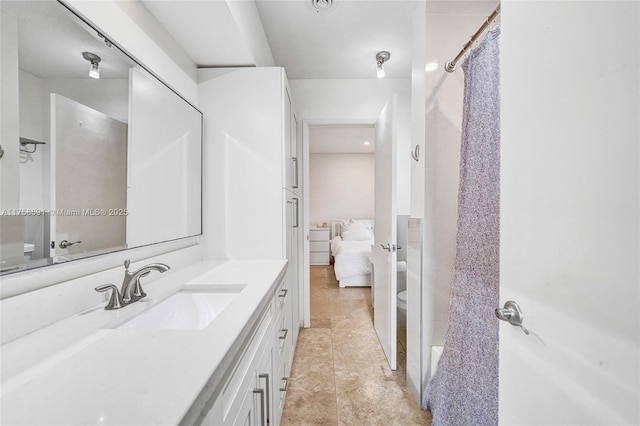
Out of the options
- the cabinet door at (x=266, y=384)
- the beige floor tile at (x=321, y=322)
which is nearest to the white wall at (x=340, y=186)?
the beige floor tile at (x=321, y=322)

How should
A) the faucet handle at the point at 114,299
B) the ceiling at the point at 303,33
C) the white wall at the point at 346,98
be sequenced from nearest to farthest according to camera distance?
the faucet handle at the point at 114,299
the ceiling at the point at 303,33
the white wall at the point at 346,98

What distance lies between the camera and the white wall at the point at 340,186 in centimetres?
629

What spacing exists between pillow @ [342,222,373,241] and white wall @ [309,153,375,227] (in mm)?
989

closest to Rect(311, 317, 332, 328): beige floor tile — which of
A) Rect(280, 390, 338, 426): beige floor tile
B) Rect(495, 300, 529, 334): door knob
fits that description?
Rect(280, 390, 338, 426): beige floor tile

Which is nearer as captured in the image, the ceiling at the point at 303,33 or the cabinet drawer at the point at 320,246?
the ceiling at the point at 303,33

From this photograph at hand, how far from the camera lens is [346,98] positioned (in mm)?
2803

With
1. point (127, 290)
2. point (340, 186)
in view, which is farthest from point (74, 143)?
point (340, 186)

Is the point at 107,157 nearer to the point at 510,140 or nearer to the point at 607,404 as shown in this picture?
the point at 510,140

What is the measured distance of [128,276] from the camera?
0.99m

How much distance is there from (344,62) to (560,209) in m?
2.34

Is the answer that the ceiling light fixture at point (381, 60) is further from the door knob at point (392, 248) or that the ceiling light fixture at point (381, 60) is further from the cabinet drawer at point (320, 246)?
the cabinet drawer at point (320, 246)

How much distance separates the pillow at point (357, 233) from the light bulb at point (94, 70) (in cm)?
457

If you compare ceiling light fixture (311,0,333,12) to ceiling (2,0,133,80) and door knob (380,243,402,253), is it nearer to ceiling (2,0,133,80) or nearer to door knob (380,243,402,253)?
ceiling (2,0,133,80)

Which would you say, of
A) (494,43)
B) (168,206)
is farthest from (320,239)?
(494,43)
